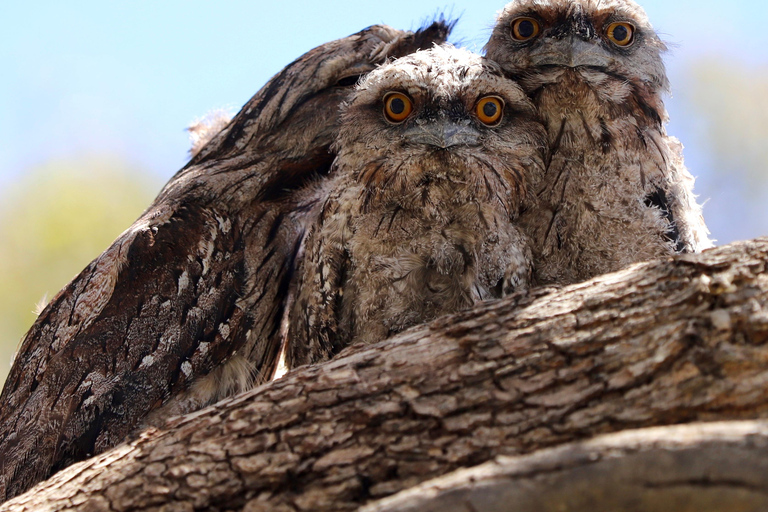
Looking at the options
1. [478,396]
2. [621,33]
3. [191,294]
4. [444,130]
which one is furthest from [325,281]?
[621,33]

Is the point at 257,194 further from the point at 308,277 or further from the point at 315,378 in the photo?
the point at 315,378

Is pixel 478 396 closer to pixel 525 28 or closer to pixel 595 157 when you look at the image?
pixel 595 157

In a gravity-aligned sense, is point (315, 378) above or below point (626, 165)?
below

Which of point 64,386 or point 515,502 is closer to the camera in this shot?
point 515,502

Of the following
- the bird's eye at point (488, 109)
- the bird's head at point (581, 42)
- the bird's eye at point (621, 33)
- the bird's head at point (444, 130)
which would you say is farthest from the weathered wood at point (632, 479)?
the bird's eye at point (621, 33)

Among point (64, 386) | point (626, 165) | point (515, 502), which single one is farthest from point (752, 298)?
point (64, 386)

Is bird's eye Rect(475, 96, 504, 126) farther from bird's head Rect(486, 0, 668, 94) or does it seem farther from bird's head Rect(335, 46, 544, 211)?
bird's head Rect(486, 0, 668, 94)
